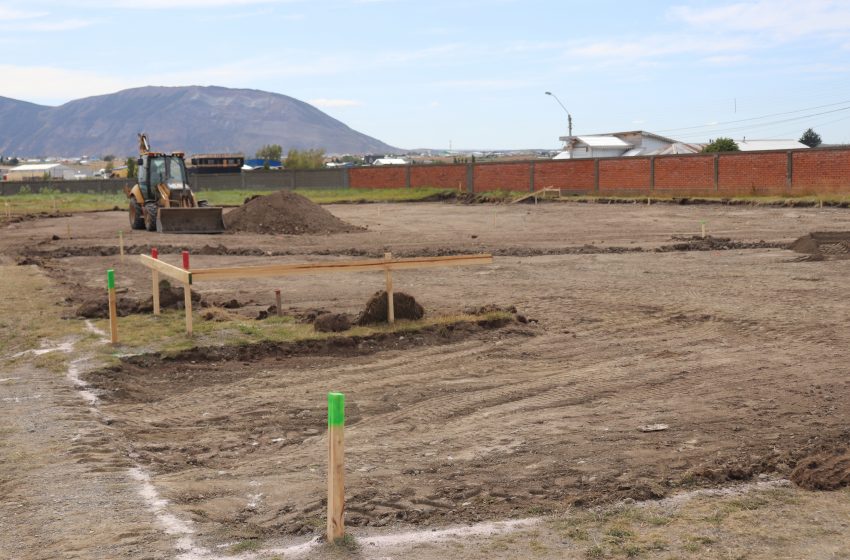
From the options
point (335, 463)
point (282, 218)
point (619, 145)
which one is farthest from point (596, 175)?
point (335, 463)

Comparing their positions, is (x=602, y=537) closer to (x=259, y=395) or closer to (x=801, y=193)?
(x=259, y=395)

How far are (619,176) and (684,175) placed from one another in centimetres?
475

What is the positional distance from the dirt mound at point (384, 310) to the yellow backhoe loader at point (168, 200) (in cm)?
2108

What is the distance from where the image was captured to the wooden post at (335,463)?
576 centimetres

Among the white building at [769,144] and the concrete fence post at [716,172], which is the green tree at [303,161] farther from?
the concrete fence post at [716,172]

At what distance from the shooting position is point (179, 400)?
10.8 m

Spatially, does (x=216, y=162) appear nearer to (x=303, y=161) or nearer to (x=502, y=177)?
(x=303, y=161)

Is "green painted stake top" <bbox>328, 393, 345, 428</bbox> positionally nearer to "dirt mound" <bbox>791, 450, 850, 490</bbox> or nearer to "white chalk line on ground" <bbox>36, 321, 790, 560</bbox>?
"white chalk line on ground" <bbox>36, 321, 790, 560</bbox>

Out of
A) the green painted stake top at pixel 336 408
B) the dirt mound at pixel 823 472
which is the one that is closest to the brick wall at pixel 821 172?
the dirt mound at pixel 823 472

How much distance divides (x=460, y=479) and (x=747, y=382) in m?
4.45

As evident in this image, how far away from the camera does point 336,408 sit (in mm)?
5738

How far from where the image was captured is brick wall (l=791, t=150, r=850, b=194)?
148 feet

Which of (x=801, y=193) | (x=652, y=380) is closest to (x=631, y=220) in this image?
(x=801, y=193)

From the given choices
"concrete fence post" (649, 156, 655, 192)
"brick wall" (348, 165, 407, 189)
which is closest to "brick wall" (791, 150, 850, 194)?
"concrete fence post" (649, 156, 655, 192)
